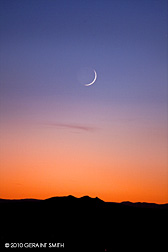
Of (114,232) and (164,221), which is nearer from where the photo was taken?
(114,232)

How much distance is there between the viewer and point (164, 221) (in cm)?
10912

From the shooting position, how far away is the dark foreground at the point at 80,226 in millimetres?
76250

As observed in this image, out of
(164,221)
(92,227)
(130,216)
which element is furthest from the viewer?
(130,216)

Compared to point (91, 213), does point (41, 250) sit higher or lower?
lower

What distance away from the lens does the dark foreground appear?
250 feet

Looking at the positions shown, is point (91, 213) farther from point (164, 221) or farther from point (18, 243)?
point (18, 243)

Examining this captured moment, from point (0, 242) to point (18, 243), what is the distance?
362cm

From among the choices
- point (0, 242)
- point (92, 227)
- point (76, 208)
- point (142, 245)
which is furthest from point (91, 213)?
point (0, 242)

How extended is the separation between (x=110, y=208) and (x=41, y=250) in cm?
6200

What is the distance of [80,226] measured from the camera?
102 meters

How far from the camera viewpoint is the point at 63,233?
9150cm

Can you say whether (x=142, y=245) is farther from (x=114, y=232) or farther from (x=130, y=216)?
(x=130, y=216)

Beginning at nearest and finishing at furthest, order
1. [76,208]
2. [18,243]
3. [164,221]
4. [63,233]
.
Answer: [18,243] → [63,233] → [164,221] → [76,208]

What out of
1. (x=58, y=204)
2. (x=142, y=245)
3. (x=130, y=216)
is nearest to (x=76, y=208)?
(x=58, y=204)
